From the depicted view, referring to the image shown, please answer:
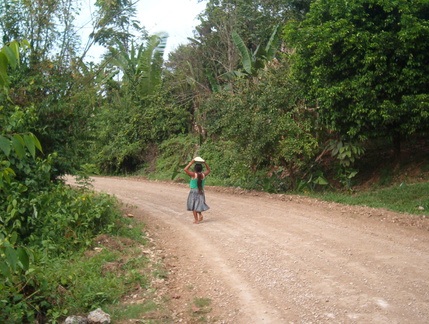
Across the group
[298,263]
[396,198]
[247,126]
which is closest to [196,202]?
[298,263]

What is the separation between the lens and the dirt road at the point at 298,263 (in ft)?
17.6

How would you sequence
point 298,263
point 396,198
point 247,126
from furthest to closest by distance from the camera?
point 247,126 < point 396,198 < point 298,263

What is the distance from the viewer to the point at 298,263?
23.2ft

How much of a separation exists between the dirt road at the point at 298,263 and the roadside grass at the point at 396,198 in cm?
99

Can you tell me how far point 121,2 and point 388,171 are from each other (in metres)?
10.4

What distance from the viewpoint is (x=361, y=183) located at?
15.8 metres

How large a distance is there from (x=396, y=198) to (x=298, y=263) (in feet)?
23.3

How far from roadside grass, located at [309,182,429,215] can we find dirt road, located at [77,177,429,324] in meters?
0.99

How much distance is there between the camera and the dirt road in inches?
211

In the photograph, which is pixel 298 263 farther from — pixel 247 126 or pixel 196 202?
pixel 247 126

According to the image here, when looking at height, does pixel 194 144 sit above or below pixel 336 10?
below

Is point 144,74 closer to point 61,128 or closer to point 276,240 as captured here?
point 61,128

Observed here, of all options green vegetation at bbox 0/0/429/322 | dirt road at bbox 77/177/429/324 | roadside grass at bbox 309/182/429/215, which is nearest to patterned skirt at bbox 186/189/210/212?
dirt road at bbox 77/177/429/324

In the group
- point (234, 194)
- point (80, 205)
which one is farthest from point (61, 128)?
point (234, 194)
